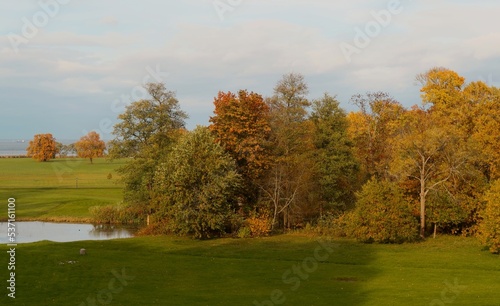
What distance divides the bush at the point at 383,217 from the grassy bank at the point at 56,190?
1442 inches

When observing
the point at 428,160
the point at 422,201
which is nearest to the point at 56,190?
the point at 428,160

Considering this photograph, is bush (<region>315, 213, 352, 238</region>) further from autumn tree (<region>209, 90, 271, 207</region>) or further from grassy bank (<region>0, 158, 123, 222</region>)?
grassy bank (<region>0, 158, 123, 222</region>)

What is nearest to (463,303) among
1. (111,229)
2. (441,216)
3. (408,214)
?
(408,214)

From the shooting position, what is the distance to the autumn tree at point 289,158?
6391 centimetres

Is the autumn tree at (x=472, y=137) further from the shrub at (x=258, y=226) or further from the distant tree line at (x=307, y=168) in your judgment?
the shrub at (x=258, y=226)

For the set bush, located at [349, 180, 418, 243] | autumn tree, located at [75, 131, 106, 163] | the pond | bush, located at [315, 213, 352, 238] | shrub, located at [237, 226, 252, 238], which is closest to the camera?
bush, located at [349, 180, 418, 243]

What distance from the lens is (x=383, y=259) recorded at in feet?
154

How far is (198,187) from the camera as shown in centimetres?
5734

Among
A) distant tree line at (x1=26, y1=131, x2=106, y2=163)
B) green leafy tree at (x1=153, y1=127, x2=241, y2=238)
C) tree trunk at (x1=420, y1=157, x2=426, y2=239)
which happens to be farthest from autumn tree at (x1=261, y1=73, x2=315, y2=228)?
distant tree line at (x1=26, y1=131, x2=106, y2=163)

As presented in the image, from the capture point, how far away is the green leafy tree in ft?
185

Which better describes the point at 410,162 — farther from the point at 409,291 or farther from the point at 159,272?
the point at 159,272

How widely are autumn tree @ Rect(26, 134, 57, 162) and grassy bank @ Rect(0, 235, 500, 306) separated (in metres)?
142

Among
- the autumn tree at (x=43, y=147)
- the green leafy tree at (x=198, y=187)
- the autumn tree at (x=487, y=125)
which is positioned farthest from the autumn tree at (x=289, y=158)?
the autumn tree at (x=43, y=147)

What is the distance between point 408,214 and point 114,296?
3287cm
